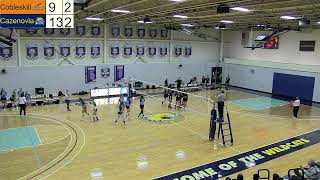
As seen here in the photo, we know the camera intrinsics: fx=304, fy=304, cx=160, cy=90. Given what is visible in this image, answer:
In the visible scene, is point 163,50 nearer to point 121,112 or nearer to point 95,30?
point 95,30

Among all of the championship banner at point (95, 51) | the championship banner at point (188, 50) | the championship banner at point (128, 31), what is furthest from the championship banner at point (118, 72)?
the championship banner at point (188, 50)

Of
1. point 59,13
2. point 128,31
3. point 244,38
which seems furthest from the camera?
point 244,38

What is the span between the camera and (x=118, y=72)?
2981cm

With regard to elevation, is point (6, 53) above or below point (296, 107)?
above

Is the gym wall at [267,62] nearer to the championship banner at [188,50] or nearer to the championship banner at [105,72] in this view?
the championship banner at [188,50]

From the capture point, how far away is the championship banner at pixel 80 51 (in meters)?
27.8

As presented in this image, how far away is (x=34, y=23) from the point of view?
8.80 m

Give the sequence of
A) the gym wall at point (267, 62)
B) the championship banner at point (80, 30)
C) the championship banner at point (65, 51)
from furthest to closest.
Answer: the gym wall at point (267, 62), the championship banner at point (80, 30), the championship banner at point (65, 51)

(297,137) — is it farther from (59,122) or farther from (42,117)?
(42,117)

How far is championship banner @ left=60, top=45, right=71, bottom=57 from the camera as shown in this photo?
2705 cm

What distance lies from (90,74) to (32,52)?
5.34 meters

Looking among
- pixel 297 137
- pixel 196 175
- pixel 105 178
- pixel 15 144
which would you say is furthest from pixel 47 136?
pixel 297 137
